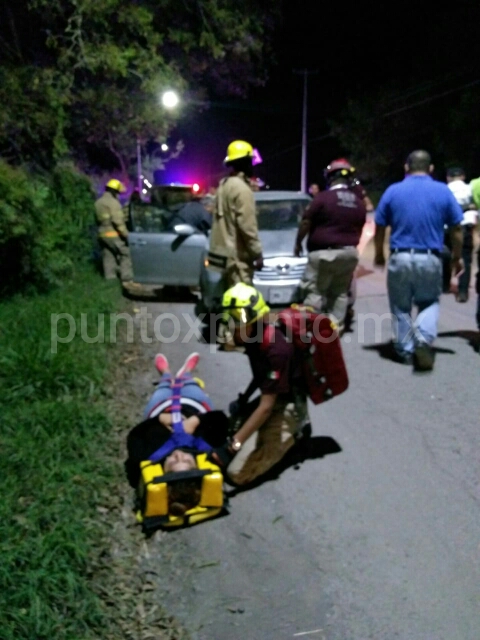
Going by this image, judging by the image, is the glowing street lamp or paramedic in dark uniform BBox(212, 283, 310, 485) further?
the glowing street lamp

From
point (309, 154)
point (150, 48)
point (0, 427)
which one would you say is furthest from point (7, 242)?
point (309, 154)

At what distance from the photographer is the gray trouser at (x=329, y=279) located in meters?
7.17

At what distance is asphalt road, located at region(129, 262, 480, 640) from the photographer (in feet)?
10.8

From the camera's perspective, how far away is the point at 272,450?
15.3ft

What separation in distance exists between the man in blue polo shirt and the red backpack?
2037 mm

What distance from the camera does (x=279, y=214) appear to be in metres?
10.1

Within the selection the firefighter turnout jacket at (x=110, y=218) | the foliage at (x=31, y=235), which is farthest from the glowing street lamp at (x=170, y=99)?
the firefighter turnout jacket at (x=110, y=218)

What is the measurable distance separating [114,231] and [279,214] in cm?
323

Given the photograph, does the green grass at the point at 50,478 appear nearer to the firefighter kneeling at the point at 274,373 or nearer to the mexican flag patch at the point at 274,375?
the firefighter kneeling at the point at 274,373

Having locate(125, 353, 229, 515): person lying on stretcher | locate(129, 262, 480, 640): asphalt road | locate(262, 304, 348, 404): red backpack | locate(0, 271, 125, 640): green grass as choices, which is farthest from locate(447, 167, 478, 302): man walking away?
locate(125, 353, 229, 515): person lying on stretcher

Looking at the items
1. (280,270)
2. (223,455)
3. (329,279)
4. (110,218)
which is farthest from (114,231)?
(223,455)

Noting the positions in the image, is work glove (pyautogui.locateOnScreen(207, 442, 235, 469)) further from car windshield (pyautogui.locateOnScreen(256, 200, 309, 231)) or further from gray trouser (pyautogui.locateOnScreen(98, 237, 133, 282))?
gray trouser (pyautogui.locateOnScreen(98, 237, 133, 282))

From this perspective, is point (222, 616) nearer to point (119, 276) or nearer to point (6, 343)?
A: point (6, 343)

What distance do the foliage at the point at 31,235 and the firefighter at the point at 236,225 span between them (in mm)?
3019
